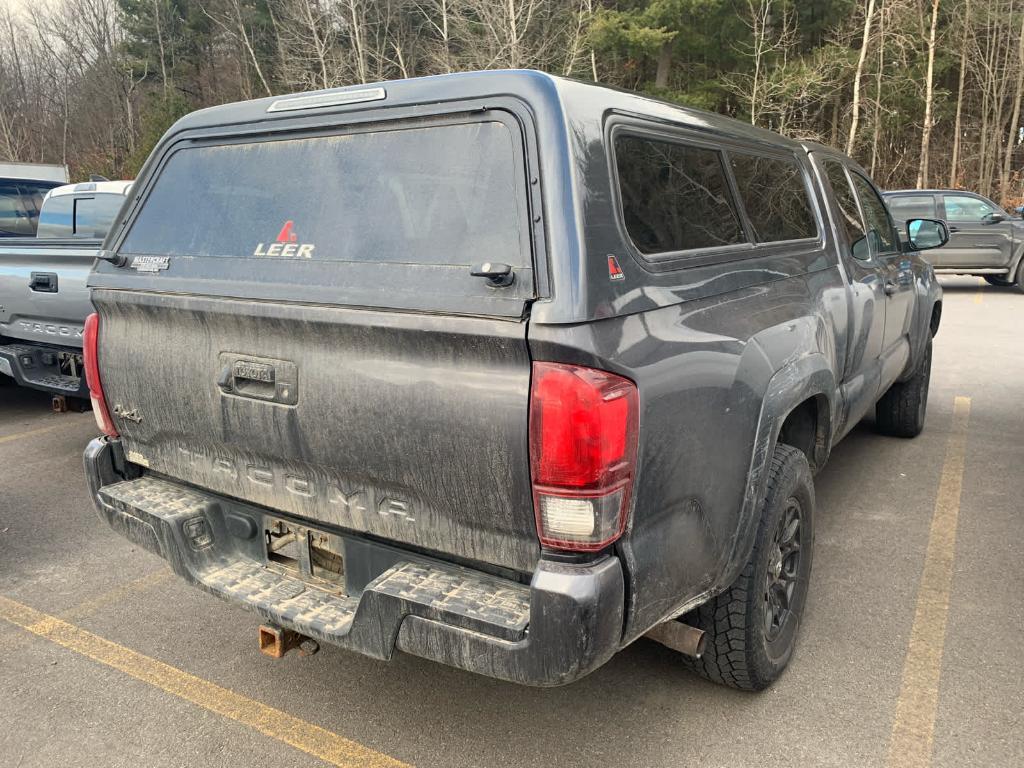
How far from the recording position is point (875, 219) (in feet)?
15.7

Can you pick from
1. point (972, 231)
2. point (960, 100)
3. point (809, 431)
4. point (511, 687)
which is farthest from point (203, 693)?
point (960, 100)

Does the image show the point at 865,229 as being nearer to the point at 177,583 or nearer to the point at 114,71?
the point at 177,583

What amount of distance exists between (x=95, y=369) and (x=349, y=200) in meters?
1.22

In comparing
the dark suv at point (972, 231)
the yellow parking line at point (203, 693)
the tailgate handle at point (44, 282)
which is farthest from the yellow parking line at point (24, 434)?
the dark suv at point (972, 231)

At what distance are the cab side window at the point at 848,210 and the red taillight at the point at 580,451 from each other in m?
2.57

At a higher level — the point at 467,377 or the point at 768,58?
the point at 768,58

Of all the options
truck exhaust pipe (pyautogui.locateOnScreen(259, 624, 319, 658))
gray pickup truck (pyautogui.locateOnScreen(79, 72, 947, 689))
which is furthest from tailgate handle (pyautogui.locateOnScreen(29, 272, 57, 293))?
truck exhaust pipe (pyautogui.locateOnScreen(259, 624, 319, 658))

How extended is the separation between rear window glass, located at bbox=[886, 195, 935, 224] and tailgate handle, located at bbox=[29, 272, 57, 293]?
1295 cm

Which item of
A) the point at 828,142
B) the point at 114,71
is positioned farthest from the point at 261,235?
the point at 114,71

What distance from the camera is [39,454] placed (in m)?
5.76

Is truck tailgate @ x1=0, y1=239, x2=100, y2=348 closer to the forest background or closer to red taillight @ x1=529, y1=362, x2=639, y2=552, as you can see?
red taillight @ x1=529, y1=362, x2=639, y2=552

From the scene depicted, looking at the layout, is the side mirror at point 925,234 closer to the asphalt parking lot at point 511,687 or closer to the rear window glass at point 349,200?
the asphalt parking lot at point 511,687

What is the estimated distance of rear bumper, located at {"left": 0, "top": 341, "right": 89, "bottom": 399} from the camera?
542 centimetres

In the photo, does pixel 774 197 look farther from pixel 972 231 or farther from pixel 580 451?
pixel 972 231
